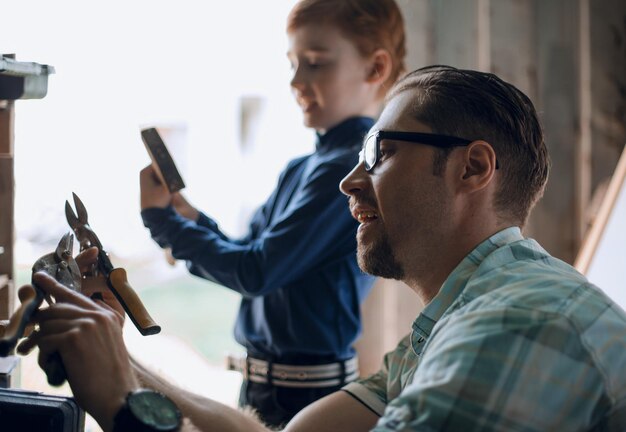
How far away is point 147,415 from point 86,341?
121 mm

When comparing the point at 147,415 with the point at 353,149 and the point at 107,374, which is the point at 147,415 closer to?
the point at 107,374

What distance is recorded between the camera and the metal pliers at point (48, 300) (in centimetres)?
95

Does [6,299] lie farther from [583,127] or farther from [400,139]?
[583,127]

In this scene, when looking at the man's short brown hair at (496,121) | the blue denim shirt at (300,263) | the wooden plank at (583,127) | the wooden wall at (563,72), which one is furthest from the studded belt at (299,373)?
the wooden plank at (583,127)

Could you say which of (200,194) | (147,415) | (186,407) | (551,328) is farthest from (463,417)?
(200,194)

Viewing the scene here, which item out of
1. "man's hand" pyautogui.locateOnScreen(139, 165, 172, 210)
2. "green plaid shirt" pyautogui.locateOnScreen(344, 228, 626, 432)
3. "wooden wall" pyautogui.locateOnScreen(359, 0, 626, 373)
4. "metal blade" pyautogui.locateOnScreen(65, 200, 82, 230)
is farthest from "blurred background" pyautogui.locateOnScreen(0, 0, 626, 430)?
"green plaid shirt" pyautogui.locateOnScreen(344, 228, 626, 432)

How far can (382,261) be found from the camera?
1.37 m

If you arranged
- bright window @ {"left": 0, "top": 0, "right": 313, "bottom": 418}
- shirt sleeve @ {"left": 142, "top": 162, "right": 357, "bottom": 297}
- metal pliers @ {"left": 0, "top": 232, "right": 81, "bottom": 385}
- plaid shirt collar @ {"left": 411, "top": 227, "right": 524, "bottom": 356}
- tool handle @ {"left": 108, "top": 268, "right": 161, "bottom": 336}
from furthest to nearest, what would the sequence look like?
bright window @ {"left": 0, "top": 0, "right": 313, "bottom": 418}, shirt sleeve @ {"left": 142, "top": 162, "right": 357, "bottom": 297}, plaid shirt collar @ {"left": 411, "top": 227, "right": 524, "bottom": 356}, tool handle @ {"left": 108, "top": 268, "right": 161, "bottom": 336}, metal pliers @ {"left": 0, "top": 232, "right": 81, "bottom": 385}

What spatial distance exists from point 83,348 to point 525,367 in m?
0.54

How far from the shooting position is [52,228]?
6.84 feet

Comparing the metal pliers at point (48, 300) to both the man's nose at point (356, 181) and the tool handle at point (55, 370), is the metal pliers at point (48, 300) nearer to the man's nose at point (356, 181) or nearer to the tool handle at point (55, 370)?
the tool handle at point (55, 370)

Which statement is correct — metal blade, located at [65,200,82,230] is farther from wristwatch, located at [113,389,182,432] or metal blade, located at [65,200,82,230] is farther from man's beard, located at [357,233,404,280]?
man's beard, located at [357,233,404,280]

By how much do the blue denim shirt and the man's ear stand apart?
62 centimetres

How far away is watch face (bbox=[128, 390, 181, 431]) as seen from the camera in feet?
3.38
